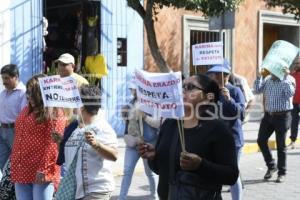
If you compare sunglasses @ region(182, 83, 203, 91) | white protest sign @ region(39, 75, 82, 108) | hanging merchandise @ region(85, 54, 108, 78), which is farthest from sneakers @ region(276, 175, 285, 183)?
hanging merchandise @ region(85, 54, 108, 78)

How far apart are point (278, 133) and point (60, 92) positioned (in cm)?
504

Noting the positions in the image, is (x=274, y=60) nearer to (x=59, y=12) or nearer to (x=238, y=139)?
(x=238, y=139)

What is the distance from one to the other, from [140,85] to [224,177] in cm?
87

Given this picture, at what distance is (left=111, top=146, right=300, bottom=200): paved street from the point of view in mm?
8125

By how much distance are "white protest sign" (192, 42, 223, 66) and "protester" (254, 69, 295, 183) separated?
131 centimetres

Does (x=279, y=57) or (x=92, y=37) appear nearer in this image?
(x=279, y=57)

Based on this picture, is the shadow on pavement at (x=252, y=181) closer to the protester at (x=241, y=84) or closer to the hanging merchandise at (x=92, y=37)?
the protester at (x=241, y=84)

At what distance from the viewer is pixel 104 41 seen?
45.6 ft

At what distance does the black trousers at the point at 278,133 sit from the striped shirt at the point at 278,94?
0.12 meters

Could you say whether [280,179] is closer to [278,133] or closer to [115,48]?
[278,133]

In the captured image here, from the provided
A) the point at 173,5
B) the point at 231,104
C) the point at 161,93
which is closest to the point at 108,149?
the point at 161,93

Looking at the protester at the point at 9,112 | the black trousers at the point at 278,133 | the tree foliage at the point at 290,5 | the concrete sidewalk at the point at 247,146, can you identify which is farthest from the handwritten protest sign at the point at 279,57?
the tree foliage at the point at 290,5

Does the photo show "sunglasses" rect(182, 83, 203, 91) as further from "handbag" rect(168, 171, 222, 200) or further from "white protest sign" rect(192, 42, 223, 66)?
"white protest sign" rect(192, 42, 223, 66)

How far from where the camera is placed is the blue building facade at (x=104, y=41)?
12289 mm
